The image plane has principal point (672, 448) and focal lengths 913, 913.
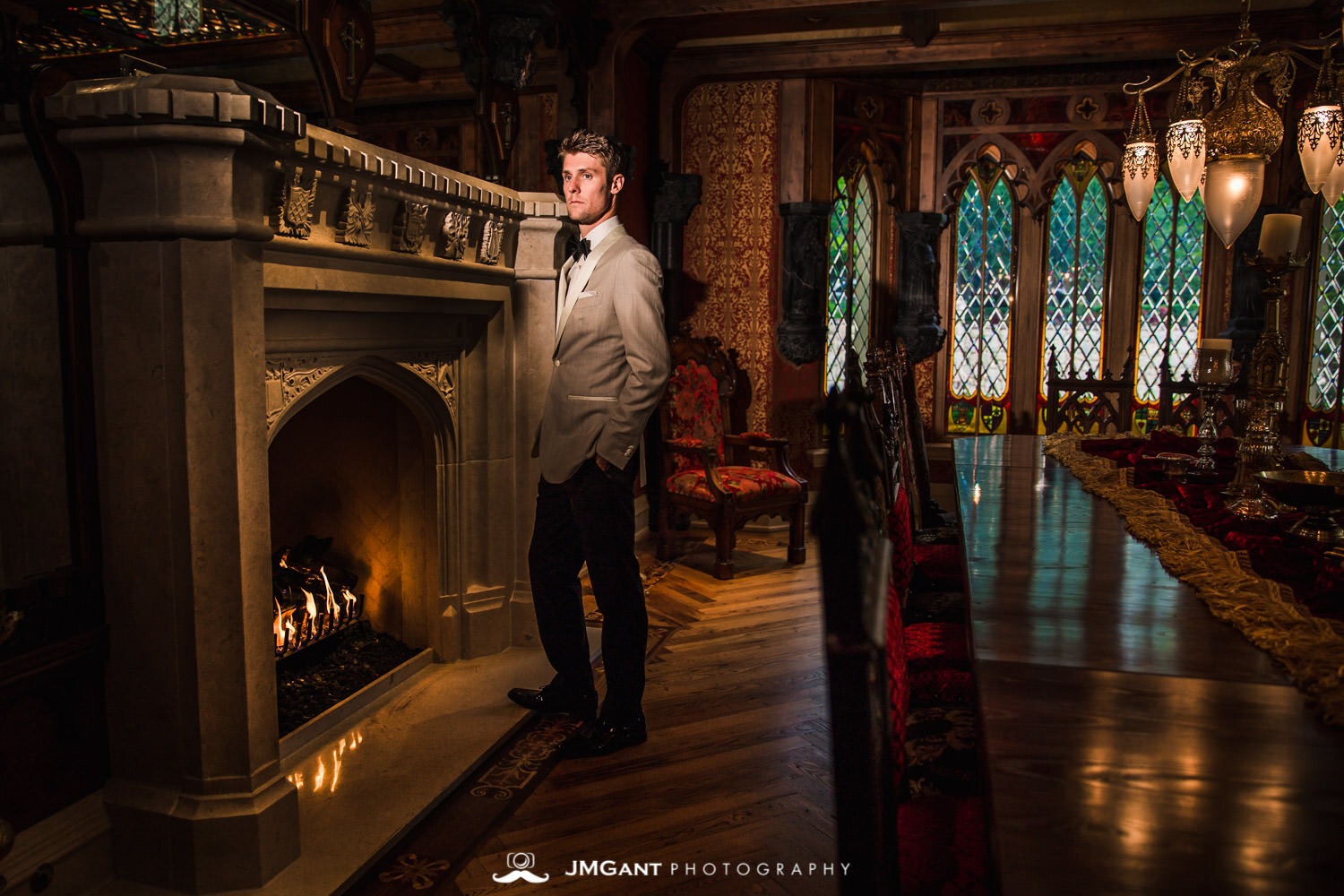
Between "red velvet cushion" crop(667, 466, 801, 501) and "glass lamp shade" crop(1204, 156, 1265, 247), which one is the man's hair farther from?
"red velvet cushion" crop(667, 466, 801, 501)

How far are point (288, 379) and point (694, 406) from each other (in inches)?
113

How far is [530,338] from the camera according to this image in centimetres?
303

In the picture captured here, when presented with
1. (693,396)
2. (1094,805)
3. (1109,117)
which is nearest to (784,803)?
(1094,805)

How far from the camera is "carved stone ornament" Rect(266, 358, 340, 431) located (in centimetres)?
207

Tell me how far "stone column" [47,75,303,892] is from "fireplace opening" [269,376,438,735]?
0.86m

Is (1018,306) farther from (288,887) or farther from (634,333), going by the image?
(288,887)

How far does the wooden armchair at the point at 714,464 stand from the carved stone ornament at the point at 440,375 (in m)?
1.66

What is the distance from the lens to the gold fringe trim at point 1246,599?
115cm

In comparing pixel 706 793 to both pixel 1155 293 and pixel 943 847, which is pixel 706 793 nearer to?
pixel 943 847

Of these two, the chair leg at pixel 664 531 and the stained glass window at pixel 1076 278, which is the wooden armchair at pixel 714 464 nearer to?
the chair leg at pixel 664 531

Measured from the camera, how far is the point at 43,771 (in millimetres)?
1674

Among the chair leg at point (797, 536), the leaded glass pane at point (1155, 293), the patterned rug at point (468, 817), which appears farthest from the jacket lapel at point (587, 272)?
the leaded glass pane at point (1155, 293)

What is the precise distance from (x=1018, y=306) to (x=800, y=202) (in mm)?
1589

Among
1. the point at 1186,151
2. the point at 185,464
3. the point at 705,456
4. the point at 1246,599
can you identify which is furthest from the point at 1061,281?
the point at 185,464
